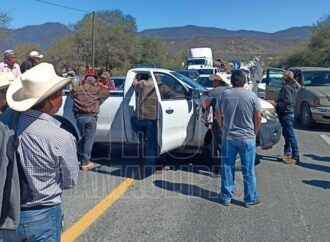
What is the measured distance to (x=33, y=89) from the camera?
2.25 m

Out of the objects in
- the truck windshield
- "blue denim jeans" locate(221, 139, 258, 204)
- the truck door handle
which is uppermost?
the truck windshield

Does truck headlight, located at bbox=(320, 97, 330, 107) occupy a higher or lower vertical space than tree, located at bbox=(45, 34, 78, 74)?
lower

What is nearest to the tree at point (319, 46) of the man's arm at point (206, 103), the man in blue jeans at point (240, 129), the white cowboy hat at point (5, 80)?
the man's arm at point (206, 103)

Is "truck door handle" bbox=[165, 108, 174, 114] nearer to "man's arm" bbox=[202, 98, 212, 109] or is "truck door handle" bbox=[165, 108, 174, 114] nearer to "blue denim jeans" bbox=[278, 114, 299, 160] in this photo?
"man's arm" bbox=[202, 98, 212, 109]

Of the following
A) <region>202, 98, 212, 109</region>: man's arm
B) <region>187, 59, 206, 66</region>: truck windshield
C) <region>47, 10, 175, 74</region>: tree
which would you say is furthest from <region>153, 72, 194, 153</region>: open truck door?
<region>47, 10, 175, 74</region>: tree

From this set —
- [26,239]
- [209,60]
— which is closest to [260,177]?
[26,239]

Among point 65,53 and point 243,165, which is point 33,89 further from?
point 65,53

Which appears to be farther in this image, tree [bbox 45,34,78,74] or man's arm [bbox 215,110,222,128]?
tree [bbox 45,34,78,74]

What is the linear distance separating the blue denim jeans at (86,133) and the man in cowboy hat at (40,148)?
165 inches

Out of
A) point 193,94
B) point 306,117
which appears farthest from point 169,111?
point 306,117

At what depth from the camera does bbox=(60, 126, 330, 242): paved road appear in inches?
160

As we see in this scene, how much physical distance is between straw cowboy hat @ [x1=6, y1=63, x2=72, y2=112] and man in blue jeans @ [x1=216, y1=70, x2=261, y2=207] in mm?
2930

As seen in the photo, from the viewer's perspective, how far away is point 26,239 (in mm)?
2287

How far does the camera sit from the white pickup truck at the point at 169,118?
6.07 meters
